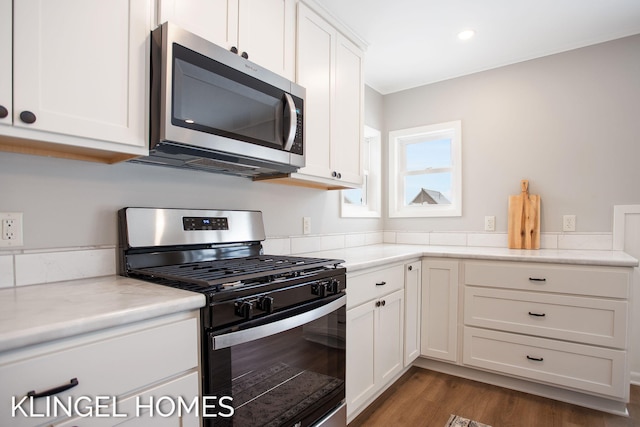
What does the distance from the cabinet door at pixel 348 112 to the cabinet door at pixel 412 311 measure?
2.40 feet

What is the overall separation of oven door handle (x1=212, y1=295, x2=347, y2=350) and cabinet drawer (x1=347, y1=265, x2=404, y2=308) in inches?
8.0

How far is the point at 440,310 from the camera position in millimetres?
2475

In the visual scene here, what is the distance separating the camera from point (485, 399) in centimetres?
217

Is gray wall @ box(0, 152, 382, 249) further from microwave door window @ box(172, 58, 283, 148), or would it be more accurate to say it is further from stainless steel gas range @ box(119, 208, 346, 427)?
microwave door window @ box(172, 58, 283, 148)

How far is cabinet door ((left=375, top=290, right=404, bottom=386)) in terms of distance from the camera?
6.61 feet

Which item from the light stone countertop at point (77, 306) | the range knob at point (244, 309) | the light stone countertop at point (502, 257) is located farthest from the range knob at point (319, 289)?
the light stone countertop at point (77, 306)

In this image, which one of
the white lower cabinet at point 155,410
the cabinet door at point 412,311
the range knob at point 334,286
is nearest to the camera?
the white lower cabinet at point 155,410

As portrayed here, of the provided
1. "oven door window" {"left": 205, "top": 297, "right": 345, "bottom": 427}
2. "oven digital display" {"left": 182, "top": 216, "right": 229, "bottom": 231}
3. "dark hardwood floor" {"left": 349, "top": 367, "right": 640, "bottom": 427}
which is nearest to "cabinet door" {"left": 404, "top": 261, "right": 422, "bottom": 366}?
"dark hardwood floor" {"left": 349, "top": 367, "right": 640, "bottom": 427}

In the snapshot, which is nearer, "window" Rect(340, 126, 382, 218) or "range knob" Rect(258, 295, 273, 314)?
"range knob" Rect(258, 295, 273, 314)

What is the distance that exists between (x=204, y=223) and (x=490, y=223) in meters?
2.34

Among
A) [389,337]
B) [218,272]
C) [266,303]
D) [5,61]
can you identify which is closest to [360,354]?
[389,337]

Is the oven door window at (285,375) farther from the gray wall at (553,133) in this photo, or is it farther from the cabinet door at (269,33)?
→ the gray wall at (553,133)

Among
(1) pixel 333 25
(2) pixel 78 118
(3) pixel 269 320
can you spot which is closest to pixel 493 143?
(1) pixel 333 25

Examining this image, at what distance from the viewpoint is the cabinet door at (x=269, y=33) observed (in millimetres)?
1584
